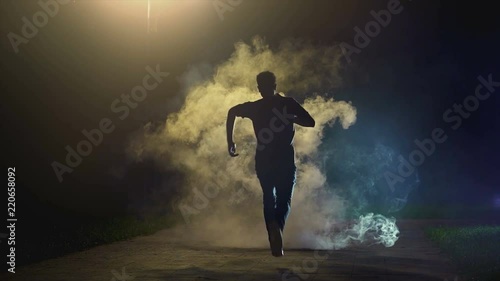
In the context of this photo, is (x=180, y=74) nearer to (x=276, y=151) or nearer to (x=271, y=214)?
(x=276, y=151)

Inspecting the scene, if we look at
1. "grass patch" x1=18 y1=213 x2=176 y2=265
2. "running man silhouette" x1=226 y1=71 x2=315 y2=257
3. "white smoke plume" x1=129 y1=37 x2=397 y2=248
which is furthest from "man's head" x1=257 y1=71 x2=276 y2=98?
"grass patch" x1=18 y1=213 x2=176 y2=265

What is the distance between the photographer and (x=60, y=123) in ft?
53.3

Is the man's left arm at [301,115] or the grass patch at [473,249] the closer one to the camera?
the grass patch at [473,249]

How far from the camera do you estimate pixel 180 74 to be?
17.4 meters

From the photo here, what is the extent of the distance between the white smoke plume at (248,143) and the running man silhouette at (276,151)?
1.56 m

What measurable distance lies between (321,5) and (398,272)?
1718 cm

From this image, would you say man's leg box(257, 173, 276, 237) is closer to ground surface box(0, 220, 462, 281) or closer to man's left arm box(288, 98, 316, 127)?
ground surface box(0, 220, 462, 281)

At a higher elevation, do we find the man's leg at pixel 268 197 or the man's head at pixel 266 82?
the man's head at pixel 266 82

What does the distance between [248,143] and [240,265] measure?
3441 mm

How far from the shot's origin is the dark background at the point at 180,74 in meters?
15.3

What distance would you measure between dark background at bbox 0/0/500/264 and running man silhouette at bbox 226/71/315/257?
491 centimetres

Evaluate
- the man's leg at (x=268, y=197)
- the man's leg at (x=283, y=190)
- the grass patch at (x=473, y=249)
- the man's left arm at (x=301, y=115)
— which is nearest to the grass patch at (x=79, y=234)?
the man's leg at (x=268, y=197)

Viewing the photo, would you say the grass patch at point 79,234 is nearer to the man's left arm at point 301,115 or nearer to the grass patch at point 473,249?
the man's left arm at point 301,115

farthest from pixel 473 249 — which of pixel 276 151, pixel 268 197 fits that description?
pixel 276 151
